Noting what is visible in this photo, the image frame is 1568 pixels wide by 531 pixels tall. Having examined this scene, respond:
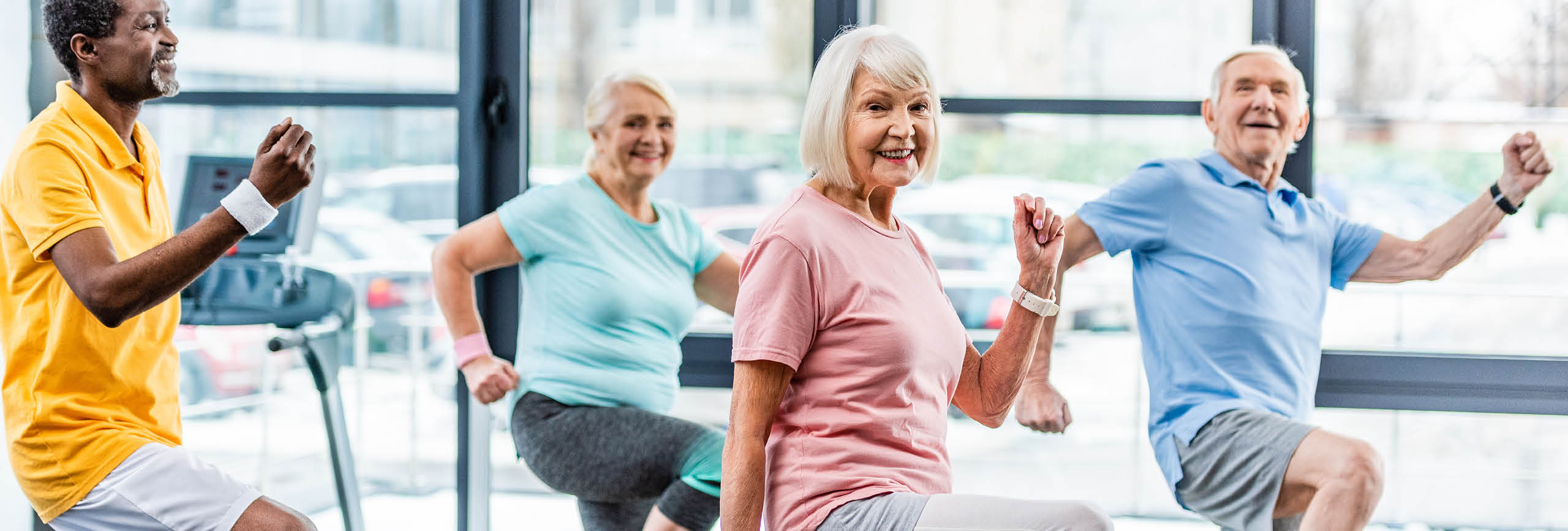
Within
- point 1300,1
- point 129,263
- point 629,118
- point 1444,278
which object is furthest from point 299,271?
point 1444,278

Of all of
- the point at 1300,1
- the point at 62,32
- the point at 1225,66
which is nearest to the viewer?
the point at 62,32

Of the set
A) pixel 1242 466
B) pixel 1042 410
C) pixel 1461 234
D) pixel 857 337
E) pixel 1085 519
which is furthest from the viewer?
pixel 1461 234

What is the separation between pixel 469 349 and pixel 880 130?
1.16 m

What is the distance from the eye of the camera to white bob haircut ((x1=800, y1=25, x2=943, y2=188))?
160 cm

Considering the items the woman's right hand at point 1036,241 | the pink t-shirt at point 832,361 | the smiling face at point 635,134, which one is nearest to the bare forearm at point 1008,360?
the woman's right hand at point 1036,241

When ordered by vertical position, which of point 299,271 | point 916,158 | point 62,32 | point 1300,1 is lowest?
point 299,271

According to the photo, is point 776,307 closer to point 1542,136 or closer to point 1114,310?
point 1114,310

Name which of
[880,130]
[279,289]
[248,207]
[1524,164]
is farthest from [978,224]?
[248,207]

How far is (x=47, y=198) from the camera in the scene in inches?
64.5

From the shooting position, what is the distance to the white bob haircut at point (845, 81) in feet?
5.26

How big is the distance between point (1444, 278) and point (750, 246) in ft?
6.54

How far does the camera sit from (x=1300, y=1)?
8.68 ft

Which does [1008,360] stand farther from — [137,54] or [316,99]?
[316,99]

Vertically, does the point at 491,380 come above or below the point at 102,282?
below
